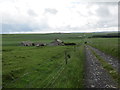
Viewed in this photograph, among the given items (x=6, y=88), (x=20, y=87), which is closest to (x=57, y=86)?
Answer: (x=20, y=87)

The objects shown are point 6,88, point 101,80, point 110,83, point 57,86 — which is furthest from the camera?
A: point 101,80

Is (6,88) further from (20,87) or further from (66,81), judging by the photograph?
(66,81)

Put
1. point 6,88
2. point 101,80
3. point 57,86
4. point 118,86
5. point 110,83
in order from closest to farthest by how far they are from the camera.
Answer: point 6,88 < point 57,86 < point 118,86 < point 110,83 < point 101,80

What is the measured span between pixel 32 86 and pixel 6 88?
2.51 metres

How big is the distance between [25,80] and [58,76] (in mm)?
3985

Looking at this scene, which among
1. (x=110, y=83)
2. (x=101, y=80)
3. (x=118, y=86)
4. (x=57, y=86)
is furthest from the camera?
(x=101, y=80)

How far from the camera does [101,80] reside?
816 inches

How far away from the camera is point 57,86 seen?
53.1ft

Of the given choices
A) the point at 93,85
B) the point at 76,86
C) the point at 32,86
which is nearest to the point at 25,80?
the point at 32,86

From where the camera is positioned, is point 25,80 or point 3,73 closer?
point 25,80

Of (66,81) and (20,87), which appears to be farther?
(66,81)

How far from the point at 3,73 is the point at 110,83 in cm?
1325

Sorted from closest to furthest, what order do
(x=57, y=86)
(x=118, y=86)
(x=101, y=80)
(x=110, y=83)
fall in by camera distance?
(x=57, y=86) < (x=118, y=86) < (x=110, y=83) < (x=101, y=80)

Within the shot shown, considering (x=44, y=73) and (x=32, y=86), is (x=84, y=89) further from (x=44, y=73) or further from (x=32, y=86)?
(x=44, y=73)
